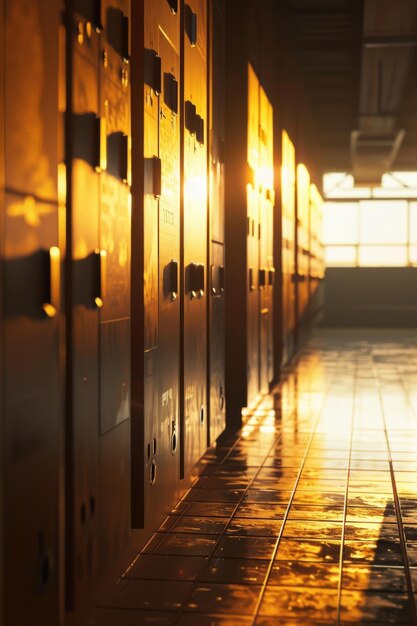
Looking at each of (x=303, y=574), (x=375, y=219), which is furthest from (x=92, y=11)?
(x=375, y=219)

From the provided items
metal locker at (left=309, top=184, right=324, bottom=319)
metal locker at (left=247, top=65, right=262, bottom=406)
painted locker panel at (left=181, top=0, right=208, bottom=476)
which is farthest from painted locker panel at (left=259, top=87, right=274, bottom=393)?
metal locker at (left=309, top=184, right=324, bottom=319)

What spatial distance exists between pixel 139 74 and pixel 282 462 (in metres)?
2.49

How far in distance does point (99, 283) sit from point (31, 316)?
56cm

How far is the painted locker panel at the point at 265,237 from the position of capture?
7.27 meters

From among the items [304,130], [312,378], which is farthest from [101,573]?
[304,130]

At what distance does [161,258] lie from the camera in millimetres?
3639

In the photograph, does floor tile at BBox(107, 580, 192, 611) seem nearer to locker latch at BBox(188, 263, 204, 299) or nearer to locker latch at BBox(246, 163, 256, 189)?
locker latch at BBox(188, 263, 204, 299)

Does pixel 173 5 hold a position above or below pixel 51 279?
above

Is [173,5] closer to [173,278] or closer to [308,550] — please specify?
[173,278]

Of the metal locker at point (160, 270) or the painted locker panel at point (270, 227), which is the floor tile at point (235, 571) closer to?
the metal locker at point (160, 270)

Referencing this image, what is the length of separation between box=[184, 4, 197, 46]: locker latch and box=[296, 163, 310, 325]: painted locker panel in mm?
6761

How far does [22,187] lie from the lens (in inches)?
80.7

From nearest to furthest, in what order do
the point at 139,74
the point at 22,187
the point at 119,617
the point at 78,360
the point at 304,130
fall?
1. the point at 22,187
2. the point at 78,360
3. the point at 119,617
4. the point at 139,74
5. the point at 304,130

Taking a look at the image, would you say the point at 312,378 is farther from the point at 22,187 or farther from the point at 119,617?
the point at 22,187
